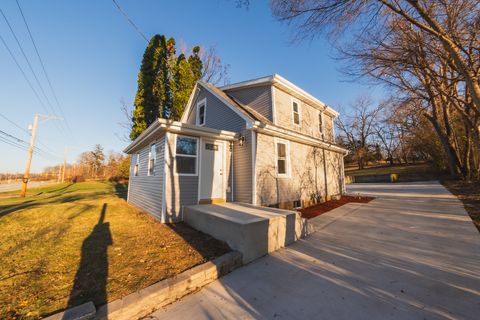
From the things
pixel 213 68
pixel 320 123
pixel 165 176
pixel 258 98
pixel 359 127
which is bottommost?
pixel 165 176

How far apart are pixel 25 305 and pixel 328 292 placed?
364 centimetres

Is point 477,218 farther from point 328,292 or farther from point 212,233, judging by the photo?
point 212,233

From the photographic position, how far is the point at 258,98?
9.05m

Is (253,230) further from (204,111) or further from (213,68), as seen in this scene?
(213,68)

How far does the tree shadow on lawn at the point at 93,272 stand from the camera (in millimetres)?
2316

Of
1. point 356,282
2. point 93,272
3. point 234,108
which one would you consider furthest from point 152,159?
point 356,282

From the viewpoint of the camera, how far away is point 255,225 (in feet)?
12.1

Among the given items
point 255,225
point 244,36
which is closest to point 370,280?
point 255,225

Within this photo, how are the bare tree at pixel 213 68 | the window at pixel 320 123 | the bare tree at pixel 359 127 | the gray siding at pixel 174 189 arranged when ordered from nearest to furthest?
the gray siding at pixel 174 189, the window at pixel 320 123, the bare tree at pixel 213 68, the bare tree at pixel 359 127

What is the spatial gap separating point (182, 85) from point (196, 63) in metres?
2.60

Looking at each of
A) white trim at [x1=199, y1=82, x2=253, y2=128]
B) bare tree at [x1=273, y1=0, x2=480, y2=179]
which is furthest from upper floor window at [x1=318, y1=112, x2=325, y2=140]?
white trim at [x1=199, y1=82, x2=253, y2=128]

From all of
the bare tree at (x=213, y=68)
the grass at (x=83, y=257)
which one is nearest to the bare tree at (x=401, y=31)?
the grass at (x=83, y=257)

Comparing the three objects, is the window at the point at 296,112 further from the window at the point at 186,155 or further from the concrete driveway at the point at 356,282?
the concrete driveway at the point at 356,282

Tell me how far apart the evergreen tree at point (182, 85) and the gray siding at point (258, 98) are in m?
7.05
